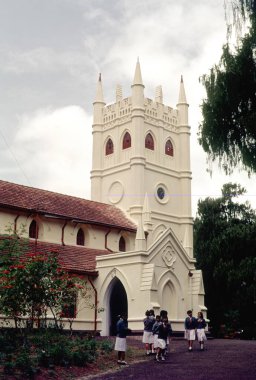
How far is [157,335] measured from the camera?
22.3 meters

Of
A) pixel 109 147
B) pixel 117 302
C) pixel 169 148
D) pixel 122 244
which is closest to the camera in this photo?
pixel 117 302

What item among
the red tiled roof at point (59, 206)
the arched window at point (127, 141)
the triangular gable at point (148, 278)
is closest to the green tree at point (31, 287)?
the triangular gable at point (148, 278)

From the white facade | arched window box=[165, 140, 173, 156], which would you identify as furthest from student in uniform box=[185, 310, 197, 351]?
arched window box=[165, 140, 173, 156]

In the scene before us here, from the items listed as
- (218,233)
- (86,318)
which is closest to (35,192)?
(86,318)

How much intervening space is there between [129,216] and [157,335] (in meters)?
23.2

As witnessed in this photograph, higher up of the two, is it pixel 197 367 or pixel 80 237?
pixel 80 237

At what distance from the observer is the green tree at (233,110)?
19.9 m

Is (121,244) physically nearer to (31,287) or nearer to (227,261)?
(227,261)

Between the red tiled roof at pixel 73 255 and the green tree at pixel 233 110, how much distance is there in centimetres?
1604

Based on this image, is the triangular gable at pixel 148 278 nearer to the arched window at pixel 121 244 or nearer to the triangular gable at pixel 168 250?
the triangular gable at pixel 168 250

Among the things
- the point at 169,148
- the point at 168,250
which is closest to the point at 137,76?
the point at 169,148

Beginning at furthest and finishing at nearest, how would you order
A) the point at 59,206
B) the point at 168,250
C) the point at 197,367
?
the point at 59,206 → the point at 168,250 → the point at 197,367

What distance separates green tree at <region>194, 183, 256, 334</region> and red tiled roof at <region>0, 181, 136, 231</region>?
9.76 m

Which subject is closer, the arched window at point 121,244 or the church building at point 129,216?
the church building at point 129,216
